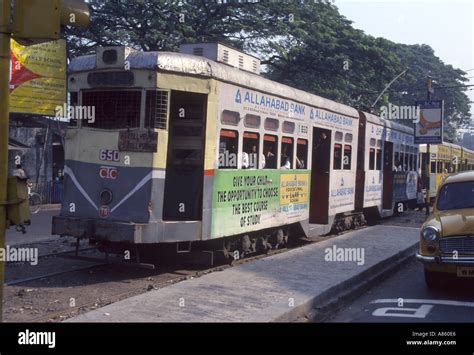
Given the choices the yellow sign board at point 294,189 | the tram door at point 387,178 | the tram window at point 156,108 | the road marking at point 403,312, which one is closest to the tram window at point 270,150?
the yellow sign board at point 294,189

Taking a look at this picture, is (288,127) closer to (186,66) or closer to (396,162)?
(186,66)

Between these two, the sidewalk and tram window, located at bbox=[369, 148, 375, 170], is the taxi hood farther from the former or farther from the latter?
tram window, located at bbox=[369, 148, 375, 170]

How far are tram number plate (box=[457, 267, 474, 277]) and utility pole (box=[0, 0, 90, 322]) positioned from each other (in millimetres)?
6483

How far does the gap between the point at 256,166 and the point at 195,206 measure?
6.11ft

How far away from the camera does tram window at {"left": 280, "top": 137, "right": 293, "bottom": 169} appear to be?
11695 mm

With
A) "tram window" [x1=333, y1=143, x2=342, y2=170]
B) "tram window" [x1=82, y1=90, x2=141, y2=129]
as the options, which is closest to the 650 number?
"tram window" [x1=82, y1=90, x2=141, y2=129]

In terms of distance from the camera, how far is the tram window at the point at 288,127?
1157cm

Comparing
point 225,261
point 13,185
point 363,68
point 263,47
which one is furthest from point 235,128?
point 363,68

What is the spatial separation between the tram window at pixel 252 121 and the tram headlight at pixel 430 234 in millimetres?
3537

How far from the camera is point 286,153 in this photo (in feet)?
39.1

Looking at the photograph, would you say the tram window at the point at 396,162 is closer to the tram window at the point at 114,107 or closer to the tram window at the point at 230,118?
the tram window at the point at 230,118

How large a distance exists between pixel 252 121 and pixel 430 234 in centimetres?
368

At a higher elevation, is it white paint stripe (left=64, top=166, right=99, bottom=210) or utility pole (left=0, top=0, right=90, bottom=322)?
utility pole (left=0, top=0, right=90, bottom=322)

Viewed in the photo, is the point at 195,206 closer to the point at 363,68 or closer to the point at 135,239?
the point at 135,239
